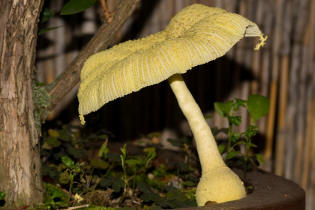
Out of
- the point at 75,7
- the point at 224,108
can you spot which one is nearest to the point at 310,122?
the point at 224,108

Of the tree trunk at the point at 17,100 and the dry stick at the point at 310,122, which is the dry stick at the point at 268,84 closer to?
the dry stick at the point at 310,122

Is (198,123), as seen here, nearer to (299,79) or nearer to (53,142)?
(53,142)

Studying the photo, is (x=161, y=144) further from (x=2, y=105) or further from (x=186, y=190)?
(x=2, y=105)

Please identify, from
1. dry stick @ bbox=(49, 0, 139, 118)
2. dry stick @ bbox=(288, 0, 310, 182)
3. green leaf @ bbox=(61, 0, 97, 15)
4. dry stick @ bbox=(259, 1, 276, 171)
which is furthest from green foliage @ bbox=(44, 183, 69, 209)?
dry stick @ bbox=(288, 0, 310, 182)

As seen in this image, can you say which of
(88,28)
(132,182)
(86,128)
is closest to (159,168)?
(132,182)

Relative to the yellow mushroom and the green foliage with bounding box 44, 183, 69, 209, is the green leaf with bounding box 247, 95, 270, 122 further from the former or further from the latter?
the green foliage with bounding box 44, 183, 69, 209

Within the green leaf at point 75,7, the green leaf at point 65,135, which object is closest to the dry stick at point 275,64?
the green leaf at point 65,135
